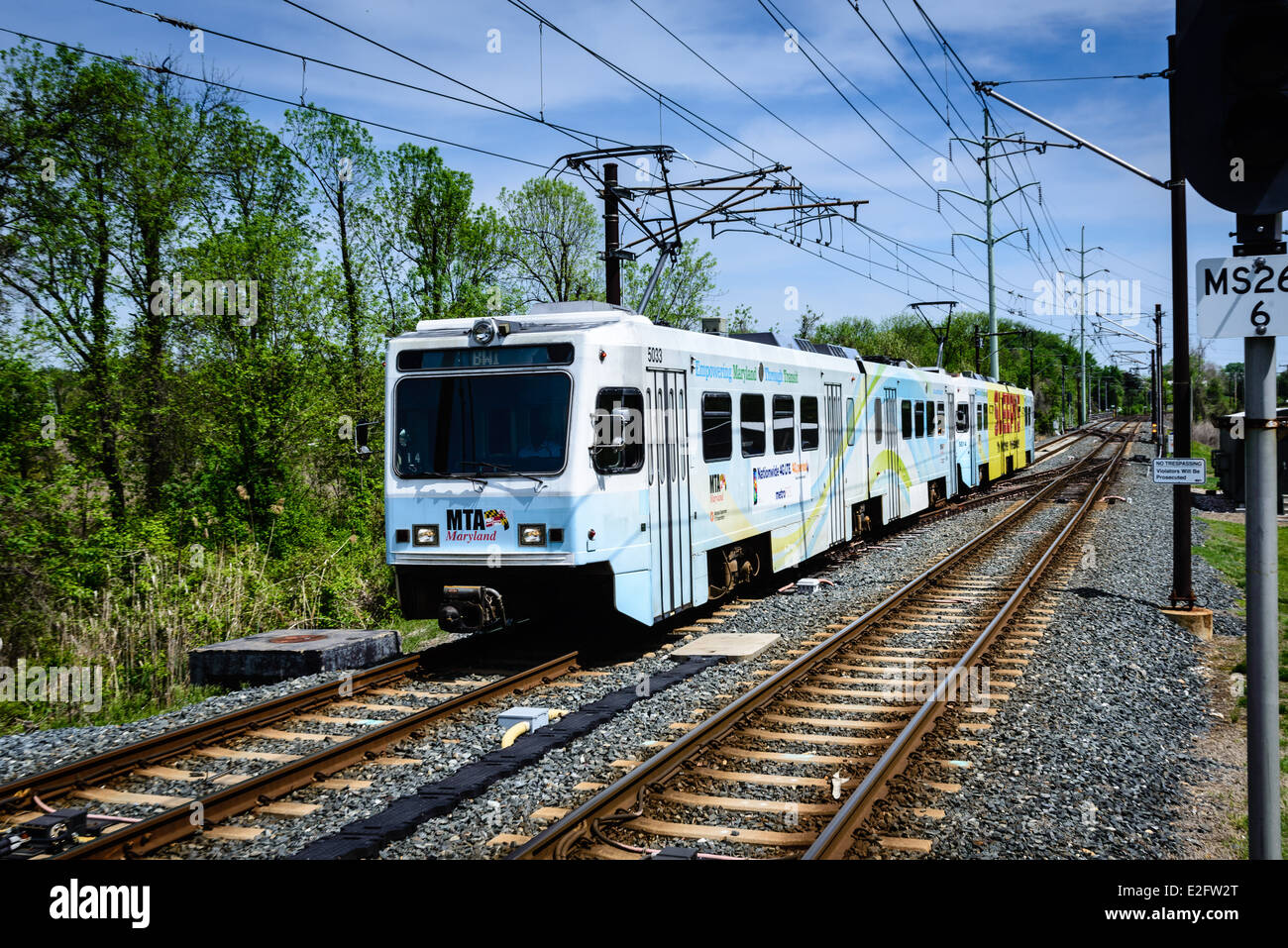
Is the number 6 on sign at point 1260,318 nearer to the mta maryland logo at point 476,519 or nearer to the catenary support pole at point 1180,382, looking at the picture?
the mta maryland logo at point 476,519

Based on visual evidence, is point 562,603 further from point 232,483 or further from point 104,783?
point 232,483

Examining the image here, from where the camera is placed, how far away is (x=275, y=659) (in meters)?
9.79

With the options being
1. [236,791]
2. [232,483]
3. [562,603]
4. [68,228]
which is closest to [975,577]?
[562,603]

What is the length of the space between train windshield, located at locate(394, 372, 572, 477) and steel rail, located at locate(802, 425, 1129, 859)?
394 centimetres

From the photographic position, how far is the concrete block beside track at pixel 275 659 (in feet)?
32.1

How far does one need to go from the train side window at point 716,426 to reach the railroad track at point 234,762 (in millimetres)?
3281

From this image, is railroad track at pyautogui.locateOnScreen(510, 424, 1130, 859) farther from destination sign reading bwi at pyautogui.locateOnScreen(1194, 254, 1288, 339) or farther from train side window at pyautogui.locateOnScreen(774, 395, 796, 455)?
destination sign reading bwi at pyautogui.locateOnScreen(1194, 254, 1288, 339)

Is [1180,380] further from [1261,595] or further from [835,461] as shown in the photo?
[1261,595]

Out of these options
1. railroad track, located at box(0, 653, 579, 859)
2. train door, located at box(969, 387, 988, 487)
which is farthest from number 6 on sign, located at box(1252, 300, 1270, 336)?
train door, located at box(969, 387, 988, 487)

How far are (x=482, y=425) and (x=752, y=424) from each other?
4259mm

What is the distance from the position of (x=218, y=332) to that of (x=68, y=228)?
151 inches

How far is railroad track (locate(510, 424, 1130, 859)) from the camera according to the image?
17.5ft

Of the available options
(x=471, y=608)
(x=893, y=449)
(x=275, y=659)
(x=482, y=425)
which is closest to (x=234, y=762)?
(x=471, y=608)

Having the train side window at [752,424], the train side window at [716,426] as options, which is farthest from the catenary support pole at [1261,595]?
the train side window at [752,424]
